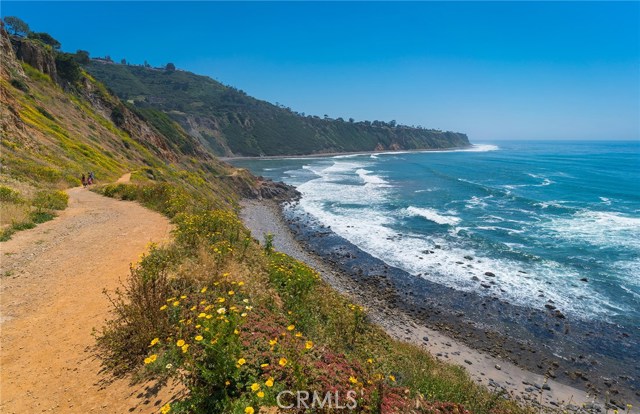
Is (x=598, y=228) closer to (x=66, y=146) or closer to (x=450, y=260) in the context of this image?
(x=450, y=260)

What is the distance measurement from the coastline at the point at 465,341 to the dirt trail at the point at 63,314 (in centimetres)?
1185

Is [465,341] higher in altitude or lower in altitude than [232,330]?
lower

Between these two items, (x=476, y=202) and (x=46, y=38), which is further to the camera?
(x=46, y=38)

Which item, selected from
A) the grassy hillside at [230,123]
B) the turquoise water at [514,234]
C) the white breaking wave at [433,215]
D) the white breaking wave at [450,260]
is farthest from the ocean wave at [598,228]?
the grassy hillside at [230,123]

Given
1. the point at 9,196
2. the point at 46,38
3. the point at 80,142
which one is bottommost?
the point at 9,196

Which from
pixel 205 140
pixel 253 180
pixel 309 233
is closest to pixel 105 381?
pixel 309 233

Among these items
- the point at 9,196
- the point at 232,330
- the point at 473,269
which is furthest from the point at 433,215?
the point at 232,330

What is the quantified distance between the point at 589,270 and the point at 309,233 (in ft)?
85.8

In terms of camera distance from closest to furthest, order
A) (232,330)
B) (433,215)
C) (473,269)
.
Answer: (232,330)
(473,269)
(433,215)

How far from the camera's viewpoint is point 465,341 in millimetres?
19062

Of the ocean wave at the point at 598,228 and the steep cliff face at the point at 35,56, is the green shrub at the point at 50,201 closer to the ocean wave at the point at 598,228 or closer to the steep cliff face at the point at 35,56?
the ocean wave at the point at 598,228

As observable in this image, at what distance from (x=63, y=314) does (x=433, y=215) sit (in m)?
42.2

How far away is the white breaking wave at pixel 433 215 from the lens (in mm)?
40469

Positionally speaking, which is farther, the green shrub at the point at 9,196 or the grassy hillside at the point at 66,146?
the grassy hillside at the point at 66,146
